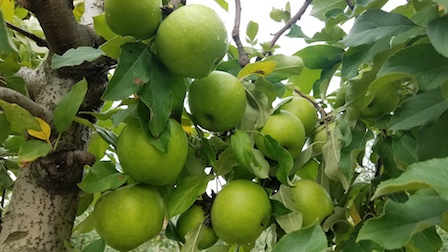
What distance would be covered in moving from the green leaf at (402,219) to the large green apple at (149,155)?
263 millimetres

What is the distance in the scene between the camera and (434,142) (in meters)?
0.55

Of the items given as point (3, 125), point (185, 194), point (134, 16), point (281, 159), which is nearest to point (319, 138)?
point (281, 159)

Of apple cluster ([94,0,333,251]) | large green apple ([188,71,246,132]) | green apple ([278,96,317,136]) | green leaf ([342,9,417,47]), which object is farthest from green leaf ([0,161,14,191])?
green leaf ([342,9,417,47])

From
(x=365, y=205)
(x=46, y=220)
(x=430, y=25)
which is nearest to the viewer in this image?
(x=430, y=25)

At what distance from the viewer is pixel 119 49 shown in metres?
0.54

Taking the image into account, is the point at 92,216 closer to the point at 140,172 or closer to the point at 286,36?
the point at 140,172

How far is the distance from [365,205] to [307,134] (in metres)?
0.15

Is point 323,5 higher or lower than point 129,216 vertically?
higher

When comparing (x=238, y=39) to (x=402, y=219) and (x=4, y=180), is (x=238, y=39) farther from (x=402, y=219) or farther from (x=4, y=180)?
(x=4, y=180)

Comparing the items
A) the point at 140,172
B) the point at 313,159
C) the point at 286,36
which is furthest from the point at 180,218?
the point at 286,36

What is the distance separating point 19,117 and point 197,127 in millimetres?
240

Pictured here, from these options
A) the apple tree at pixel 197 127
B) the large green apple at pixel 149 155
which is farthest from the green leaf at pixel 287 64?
the large green apple at pixel 149 155

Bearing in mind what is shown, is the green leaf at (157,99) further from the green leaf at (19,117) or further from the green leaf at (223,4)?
the green leaf at (223,4)

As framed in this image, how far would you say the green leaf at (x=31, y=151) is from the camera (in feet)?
1.76
